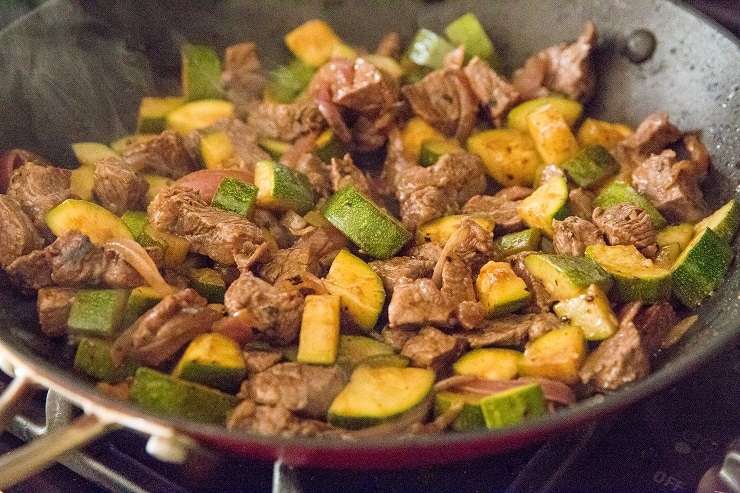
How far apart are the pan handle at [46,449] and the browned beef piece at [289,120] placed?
175 centimetres

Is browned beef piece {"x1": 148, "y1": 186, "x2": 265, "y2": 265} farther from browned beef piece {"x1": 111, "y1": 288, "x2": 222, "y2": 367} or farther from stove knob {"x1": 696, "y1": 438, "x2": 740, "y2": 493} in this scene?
stove knob {"x1": 696, "y1": 438, "x2": 740, "y2": 493}

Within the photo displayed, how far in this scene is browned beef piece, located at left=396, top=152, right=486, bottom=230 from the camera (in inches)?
111

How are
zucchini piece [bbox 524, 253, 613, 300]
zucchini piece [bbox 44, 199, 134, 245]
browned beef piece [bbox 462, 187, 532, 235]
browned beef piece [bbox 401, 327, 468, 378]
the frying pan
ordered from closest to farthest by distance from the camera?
the frying pan < browned beef piece [bbox 401, 327, 468, 378] < zucchini piece [bbox 524, 253, 613, 300] < zucchini piece [bbox 44, 199, 134, 245] < browned beef piece [bbox 462, 187, 532, 235]

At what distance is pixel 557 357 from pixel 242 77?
7.01 feet

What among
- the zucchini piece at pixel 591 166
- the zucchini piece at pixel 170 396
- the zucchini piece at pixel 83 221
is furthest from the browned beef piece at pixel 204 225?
the zucchini piece at pixel 591 166

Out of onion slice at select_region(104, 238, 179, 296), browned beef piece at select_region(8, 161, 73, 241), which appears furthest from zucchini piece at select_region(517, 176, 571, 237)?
browned beef piece at select_region(8, 161, 73, 241)

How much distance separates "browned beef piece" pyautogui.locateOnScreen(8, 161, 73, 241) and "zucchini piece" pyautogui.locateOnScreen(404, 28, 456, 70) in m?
1.80

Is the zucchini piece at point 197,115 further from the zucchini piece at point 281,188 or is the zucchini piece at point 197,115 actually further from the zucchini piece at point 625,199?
the zucchini piece at point 625,199

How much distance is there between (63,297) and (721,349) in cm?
197

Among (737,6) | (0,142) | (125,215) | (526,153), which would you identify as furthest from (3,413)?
(737,6)

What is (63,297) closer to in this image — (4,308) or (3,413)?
(4,308)

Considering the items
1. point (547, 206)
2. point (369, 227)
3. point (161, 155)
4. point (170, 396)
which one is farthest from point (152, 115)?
point (547, 206)

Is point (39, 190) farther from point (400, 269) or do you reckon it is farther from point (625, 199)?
point (625, 199)

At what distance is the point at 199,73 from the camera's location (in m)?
3.45
